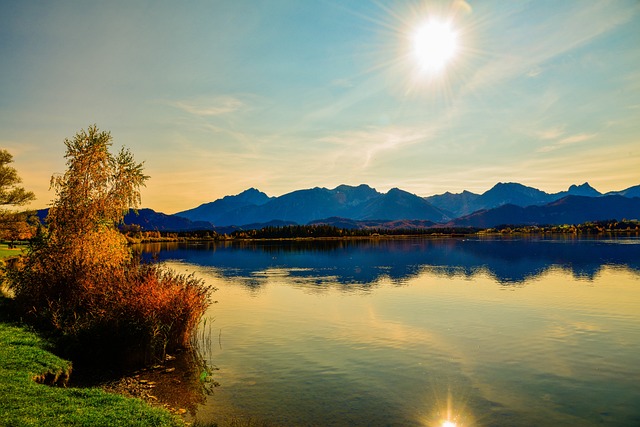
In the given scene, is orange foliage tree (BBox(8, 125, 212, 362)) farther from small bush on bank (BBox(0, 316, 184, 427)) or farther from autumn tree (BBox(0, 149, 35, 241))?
autumn tree (BBox(0, 149, 35, 241))

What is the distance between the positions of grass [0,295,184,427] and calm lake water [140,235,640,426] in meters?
3.24

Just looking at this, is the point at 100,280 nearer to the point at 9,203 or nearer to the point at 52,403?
the point at 52,403

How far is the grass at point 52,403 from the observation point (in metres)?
15.6

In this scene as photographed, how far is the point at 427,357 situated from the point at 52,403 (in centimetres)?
2195

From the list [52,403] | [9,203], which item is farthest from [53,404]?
[9,203]

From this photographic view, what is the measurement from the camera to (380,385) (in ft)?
77.4

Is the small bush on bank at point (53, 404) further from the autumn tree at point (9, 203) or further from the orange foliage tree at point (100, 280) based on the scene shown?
the autumn tree at point (9, 203)

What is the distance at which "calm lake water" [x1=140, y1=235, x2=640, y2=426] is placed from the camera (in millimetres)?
20188

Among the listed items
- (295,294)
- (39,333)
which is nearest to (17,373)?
(39,333)

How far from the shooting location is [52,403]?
55.4 ft

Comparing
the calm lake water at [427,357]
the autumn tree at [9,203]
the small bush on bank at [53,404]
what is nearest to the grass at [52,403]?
the small bush on bank at [53,404]

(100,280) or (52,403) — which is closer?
(52,403)

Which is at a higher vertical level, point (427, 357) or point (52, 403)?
point (52, 403)

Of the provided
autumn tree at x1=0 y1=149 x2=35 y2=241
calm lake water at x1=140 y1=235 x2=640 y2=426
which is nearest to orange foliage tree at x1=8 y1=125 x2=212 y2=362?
calm lake water at x1=140 y1=235 x2=640 y2=426
